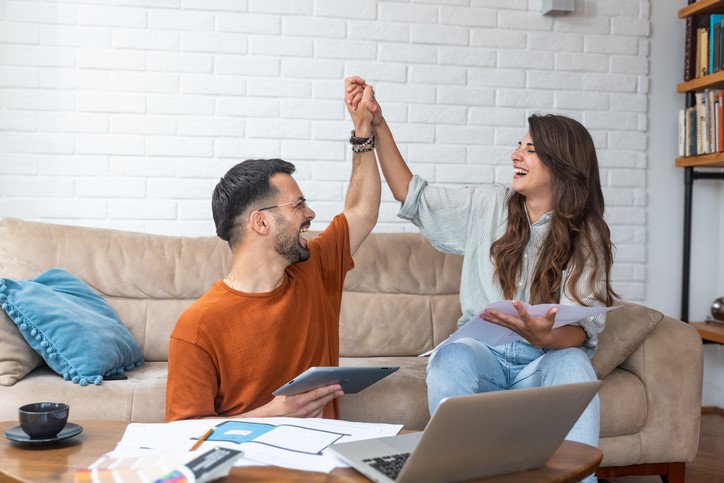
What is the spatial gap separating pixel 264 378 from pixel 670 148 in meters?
2.63

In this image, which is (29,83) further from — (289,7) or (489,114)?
(489,114)

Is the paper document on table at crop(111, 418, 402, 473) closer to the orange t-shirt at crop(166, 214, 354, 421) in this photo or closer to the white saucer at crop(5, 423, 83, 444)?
the white saucer at crop(5, 423, 83, 444)

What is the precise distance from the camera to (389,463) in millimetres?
1201

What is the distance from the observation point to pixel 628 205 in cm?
369

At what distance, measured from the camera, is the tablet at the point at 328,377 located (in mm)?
1534

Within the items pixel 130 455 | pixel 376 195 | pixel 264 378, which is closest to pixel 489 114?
pixel 376 195

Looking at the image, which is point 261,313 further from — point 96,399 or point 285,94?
point 285,94

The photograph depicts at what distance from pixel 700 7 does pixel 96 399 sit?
287 cm

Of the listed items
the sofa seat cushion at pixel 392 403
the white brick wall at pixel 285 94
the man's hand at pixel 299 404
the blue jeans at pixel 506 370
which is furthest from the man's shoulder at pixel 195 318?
the white brick wall at pixel 285 94

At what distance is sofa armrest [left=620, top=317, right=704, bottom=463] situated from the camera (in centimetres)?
257

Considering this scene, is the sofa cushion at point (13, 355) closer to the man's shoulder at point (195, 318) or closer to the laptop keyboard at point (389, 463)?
the man's shoulder at point (195, 318)

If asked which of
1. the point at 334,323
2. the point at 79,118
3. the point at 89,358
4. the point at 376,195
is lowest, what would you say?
the point at 89,358

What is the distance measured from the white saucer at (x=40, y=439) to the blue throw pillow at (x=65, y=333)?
915 mm

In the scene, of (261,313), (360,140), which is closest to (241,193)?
(261,313)
